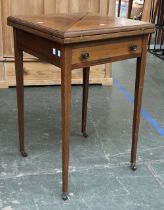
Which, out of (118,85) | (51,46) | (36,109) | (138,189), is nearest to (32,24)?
(51,46)

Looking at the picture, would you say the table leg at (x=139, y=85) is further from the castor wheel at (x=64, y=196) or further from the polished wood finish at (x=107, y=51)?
the castor wheel at (x=64, y=196)

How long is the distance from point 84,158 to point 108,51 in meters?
0.78

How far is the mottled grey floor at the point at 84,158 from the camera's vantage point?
160cm

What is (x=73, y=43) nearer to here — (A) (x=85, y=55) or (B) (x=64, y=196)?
(A) (x=85, y=55)

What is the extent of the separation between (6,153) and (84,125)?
1.89ft

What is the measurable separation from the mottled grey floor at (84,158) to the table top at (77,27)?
2.65 ft

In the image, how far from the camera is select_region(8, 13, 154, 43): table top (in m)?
1.29

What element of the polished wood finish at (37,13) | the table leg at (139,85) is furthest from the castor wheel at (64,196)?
the polished wood finish at (37,13)

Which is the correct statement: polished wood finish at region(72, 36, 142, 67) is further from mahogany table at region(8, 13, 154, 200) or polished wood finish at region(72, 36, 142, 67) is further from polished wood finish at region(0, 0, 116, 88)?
polished wood finish at region(0, 0, 116, 88)

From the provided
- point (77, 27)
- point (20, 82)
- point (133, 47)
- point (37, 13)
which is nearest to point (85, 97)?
point (20, 82)

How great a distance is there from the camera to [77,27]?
53.8 inches

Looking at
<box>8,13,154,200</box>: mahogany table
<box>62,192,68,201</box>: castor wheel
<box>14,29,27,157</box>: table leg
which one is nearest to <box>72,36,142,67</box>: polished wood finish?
<box>8,13,154,200</box>: mahogany table

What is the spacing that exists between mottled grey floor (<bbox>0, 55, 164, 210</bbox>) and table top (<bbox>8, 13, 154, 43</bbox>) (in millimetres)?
809

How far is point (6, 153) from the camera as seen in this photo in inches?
78.5
